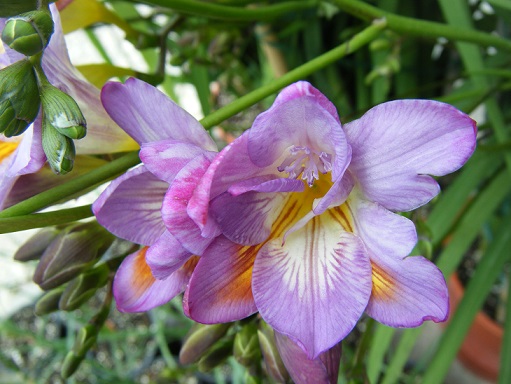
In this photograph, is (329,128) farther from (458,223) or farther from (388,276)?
(458,223)

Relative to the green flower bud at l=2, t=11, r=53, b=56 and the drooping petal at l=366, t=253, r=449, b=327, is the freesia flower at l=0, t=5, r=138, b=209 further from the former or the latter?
the drooping petal at l=366, t=253, r=449, b=327

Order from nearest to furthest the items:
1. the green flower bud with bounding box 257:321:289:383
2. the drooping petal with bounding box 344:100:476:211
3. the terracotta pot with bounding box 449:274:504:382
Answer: the drooping petal with bounding box 344:100:476:211, the green flower bud with bounding box 257:321:289:383, the terracotta pot with bounding box 449:274:504:382

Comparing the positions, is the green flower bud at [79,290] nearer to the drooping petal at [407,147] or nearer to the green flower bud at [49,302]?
the green flower bud at [49,302]

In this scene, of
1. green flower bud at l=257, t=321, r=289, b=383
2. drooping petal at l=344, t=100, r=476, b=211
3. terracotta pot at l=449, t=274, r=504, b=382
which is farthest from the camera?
terracotta pot at l=449, t=274, r=504, b=382

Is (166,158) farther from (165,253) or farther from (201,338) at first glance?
(201,338)

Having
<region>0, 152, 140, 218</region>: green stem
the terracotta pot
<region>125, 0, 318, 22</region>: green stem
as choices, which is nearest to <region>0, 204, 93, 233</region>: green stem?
<region>0, 152, 140, 218</region>: green stem

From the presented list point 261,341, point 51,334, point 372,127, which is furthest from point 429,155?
point 51,334
